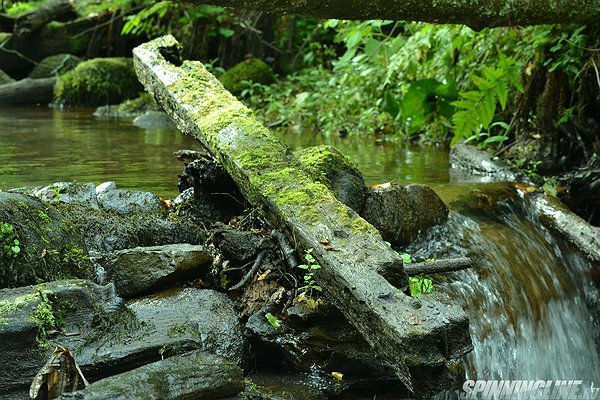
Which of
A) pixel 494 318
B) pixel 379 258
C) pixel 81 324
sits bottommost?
pixel 494 318

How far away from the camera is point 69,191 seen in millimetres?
4648

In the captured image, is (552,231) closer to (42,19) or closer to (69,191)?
(69,191)

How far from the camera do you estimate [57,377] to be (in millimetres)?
2740

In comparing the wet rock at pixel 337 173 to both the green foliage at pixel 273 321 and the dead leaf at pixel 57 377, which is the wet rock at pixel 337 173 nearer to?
the green foliage at pixel 273 321

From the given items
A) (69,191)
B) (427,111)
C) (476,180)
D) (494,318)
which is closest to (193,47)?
(427,111)

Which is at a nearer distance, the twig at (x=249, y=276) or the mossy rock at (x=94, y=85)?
the twig at (x=249, y=276)

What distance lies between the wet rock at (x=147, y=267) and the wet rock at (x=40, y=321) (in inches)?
14.5

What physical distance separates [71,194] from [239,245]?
1290 millimetres

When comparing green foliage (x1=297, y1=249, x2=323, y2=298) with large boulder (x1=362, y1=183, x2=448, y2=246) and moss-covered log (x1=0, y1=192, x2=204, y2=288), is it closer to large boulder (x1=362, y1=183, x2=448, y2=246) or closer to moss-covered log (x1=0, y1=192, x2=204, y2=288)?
moss-covered log (x1=0, y1=192, x2=204, y2=288)

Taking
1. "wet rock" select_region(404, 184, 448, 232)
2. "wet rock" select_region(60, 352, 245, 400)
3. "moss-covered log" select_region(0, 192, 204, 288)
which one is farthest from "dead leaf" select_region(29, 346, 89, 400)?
"wet rock" select_region(404, 184, 448, 232)

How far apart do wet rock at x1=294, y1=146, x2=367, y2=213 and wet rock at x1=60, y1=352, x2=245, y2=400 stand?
6.11 feet

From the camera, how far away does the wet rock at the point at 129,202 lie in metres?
4.61

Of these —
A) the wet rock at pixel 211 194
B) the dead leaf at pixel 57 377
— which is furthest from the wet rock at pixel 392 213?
the dead leaf at pixel 57 377

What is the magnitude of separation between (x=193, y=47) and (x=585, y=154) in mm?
9737
